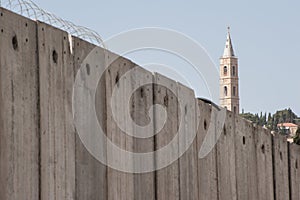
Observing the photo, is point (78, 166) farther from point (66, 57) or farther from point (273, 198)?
point (273, 198)

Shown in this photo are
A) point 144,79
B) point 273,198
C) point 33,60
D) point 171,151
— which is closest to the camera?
point 33,60

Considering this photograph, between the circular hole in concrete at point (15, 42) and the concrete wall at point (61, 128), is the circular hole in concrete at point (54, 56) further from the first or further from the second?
the circular hole in concrete at point (15, 42)

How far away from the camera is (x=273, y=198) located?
7.91 meters

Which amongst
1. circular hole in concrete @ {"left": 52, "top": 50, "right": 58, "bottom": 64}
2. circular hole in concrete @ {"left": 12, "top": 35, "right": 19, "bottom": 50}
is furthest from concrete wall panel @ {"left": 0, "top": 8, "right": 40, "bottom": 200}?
circular hole in concrete @ {"left": 52, "top": 50, "right": 58, "bottom": 64}

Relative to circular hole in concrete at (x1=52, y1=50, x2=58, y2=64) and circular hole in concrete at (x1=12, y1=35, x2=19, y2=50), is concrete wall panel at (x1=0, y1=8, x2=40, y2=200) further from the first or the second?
circular hole in concrete at (x1=52, y1=50, x2=58, y2=64)

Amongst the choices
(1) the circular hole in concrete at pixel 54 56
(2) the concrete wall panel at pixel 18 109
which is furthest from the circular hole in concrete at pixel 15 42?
(1) the circular hole in concrete at pixel 54 56

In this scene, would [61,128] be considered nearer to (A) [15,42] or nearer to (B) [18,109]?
(B) [18,109]

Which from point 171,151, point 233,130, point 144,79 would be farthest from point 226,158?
point 144,79

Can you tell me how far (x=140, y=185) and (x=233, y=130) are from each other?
202 centimetres

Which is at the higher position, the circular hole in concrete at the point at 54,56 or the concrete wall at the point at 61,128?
the circular hole in concrete at the point at 54,56

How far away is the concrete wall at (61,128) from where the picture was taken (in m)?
3.66

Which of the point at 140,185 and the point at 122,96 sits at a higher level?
the point at 122,96

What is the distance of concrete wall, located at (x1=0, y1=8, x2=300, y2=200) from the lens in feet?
12.0

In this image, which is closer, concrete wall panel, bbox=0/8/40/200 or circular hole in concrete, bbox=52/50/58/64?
concrete wall panel, bbox=0/8/40/200
